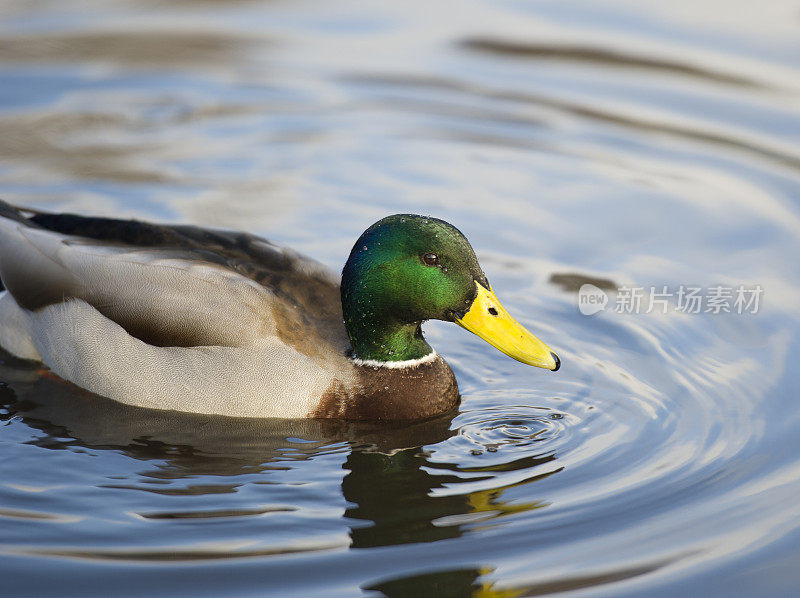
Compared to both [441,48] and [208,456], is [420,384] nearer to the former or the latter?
[208,456]

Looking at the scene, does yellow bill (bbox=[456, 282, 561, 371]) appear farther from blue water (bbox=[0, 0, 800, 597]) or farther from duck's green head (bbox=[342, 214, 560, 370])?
blue water (bbox=[0, 0, 800, 597])

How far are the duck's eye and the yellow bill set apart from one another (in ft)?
0.83

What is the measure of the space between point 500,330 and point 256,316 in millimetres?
1329

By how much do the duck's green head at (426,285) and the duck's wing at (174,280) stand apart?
37 cm

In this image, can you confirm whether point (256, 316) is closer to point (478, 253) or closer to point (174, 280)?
point (174, 280)

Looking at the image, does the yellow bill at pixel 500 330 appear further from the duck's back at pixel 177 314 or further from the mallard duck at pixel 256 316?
the duck's back at pixel 177 314

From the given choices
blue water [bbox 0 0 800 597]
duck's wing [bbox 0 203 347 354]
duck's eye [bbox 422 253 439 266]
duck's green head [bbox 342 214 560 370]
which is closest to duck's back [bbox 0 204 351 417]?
duck's wing [bbox 0 203 347 354]

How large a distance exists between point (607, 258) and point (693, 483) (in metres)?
3.13

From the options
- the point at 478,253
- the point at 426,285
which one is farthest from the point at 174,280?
the point at 478,253

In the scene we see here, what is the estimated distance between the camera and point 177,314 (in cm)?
683

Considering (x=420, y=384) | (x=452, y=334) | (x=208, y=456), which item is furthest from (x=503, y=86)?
(x=208, y=456)

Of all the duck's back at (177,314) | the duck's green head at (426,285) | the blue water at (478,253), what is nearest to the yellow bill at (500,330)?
the duck's green head at (426,285)

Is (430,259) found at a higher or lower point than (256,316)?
higher

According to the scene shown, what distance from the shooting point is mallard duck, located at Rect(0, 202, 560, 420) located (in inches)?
265
